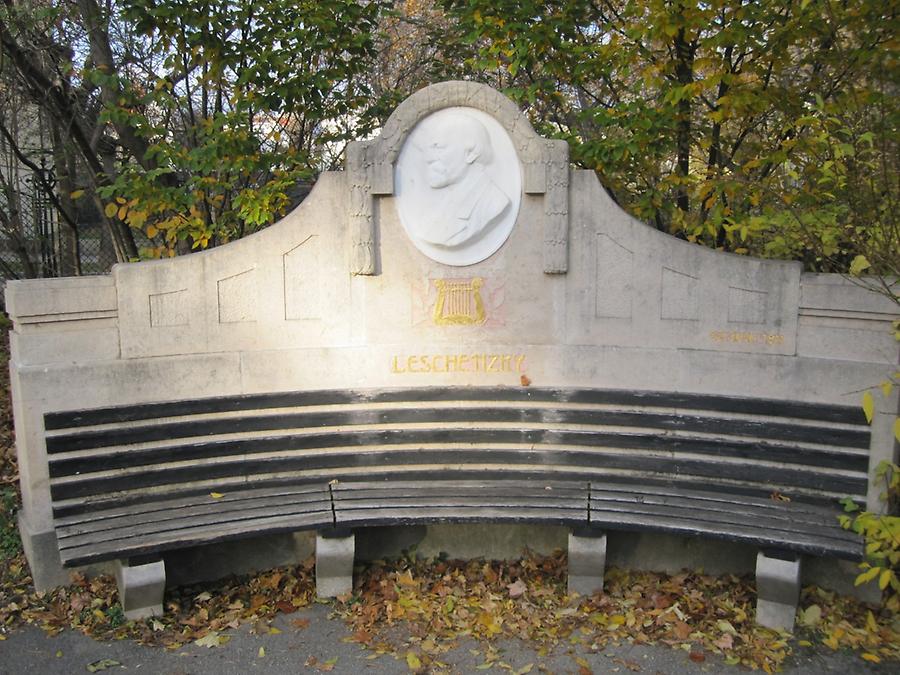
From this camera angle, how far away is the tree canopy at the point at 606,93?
5.63m

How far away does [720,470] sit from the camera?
5.14 m

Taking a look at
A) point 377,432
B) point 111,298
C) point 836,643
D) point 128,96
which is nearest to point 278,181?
point 128,96

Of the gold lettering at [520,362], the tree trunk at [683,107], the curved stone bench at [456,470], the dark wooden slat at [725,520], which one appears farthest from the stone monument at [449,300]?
the tree trunk at [683,107]

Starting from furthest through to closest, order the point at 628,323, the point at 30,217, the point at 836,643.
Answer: the point at 30,217, the point at 628,323, the point at 836,643

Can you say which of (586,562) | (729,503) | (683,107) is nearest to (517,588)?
(586,562)

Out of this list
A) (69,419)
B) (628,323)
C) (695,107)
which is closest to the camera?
(69,419)

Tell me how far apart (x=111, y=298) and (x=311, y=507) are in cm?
177

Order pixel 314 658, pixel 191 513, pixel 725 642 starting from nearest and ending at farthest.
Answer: pixel 314 658
pixel 725 642
pixel 191 513

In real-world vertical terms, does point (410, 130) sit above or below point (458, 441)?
above

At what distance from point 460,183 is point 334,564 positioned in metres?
2.50

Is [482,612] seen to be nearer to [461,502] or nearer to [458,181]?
[461,502]

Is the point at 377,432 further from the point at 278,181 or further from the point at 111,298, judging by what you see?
the point at 278,181

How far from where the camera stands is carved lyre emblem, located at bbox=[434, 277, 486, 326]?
550 cm

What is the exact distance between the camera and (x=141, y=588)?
463 centimetres
